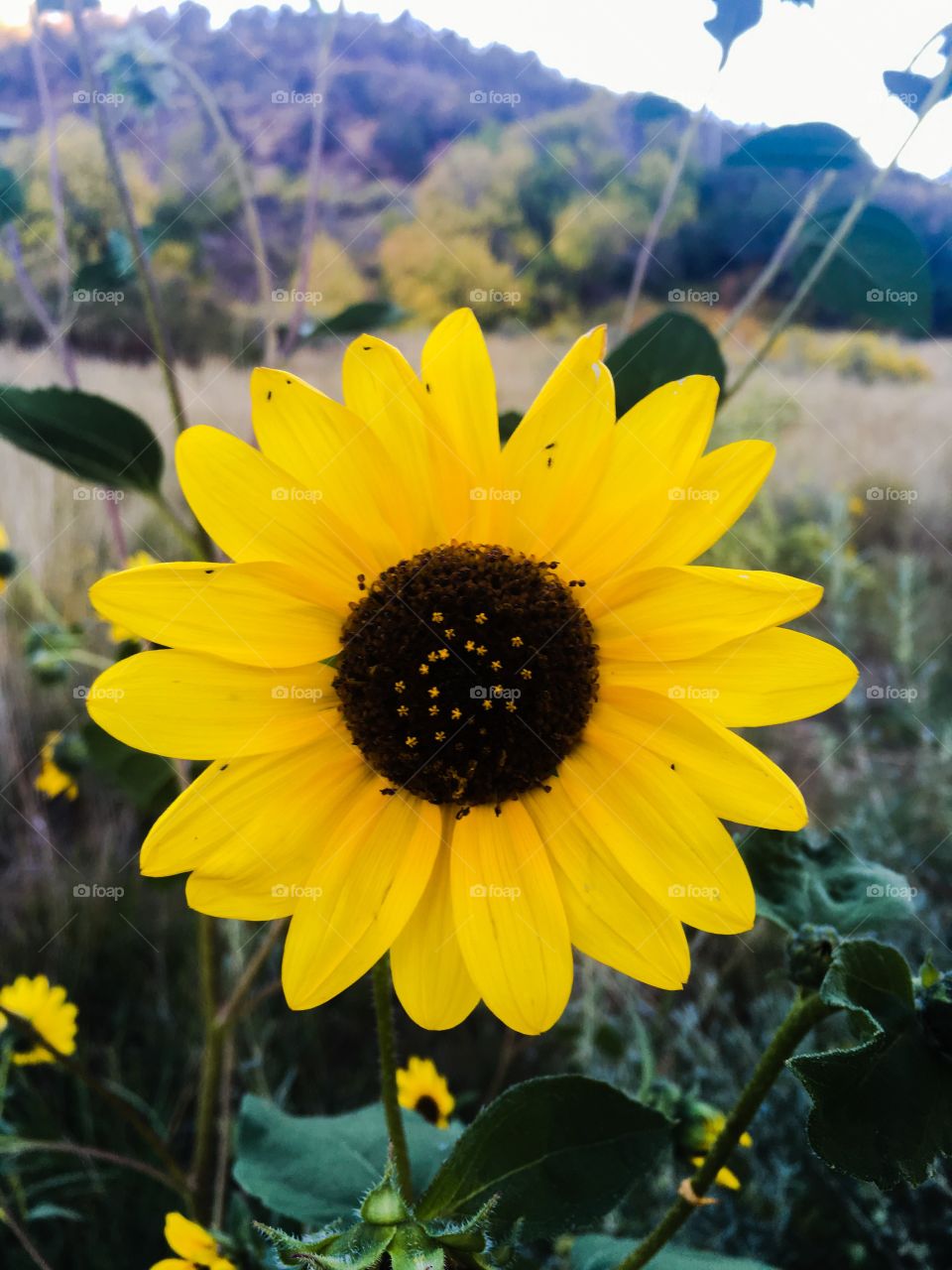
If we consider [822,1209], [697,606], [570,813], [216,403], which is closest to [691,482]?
[697,606]

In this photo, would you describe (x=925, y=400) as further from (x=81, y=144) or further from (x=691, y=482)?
(x=691, y=482)

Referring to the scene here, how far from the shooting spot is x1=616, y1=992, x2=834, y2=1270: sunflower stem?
54cm

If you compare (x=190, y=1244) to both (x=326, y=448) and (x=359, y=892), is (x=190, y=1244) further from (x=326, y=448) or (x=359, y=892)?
(x=326, y=448)

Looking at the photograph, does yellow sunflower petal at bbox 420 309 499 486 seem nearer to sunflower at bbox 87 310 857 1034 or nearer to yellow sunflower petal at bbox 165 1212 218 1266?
sunflower at bbox 87 310 857 1034

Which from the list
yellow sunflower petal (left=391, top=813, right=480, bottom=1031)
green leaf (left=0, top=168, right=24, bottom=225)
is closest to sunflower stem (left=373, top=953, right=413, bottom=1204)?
yellow sunflower petal (left=391, top=813, right=480, bottom=1031)

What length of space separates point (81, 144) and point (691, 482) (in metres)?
1.77

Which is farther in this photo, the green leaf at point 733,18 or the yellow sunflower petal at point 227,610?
the green leaf at point 733,18

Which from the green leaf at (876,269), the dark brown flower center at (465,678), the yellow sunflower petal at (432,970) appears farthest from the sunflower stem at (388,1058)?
the green leaf at (876,269)

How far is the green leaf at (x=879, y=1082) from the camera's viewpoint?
48cm

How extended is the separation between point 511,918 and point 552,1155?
16 centimetres

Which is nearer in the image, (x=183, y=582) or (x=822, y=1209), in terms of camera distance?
(x=183, y=582)

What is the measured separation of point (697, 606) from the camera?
0.55m

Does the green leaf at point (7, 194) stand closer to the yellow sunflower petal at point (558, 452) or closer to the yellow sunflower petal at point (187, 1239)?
the yellow sunflower petal at point (558, 452)

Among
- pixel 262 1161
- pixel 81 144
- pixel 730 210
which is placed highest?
pixel 730 210
